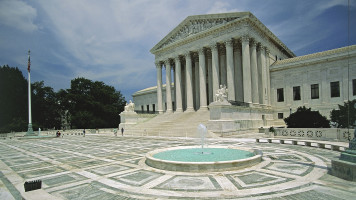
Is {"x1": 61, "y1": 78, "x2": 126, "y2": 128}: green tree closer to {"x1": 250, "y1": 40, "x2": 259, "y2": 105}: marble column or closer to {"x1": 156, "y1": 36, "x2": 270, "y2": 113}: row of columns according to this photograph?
{"x1": 156, "y1": 36, "x2": 270, "y2": 113}: row of columns

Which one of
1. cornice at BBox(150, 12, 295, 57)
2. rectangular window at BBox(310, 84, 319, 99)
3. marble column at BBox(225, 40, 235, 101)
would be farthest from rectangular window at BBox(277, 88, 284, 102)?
marble column at BBox(225, 40, 235, 101)

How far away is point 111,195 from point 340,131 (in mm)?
19455

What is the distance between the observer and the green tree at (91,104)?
53812mm

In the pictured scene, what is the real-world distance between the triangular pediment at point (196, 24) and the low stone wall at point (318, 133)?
19134 millimetres

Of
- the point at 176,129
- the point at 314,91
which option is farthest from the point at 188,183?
the point at 314,91

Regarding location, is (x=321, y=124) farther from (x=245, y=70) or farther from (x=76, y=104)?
(x=76, y=104)

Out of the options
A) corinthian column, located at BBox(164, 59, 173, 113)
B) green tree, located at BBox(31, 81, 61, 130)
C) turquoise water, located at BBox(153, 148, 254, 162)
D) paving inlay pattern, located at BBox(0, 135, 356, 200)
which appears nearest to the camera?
paving inlay pattern, located at BBox(0, 135, 356, 200)

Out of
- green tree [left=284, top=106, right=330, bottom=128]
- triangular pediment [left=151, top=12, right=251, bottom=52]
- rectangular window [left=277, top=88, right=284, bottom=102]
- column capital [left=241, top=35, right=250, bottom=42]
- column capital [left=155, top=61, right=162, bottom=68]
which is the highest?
triangular pediment [left=151, top=12, right=251, bottom=52]

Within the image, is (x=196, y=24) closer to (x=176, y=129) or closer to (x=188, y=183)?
(x=176, y=129)

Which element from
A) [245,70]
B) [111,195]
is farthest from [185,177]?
[245,70]

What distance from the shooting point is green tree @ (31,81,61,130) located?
2205 inches

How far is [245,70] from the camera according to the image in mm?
32875

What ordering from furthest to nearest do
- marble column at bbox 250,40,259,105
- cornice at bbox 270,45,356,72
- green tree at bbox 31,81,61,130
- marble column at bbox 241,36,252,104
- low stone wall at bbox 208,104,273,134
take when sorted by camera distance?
green tree at bbox 31,81,61,130, marble column at bbox 250,40,259,105, marble column at bbox 241,36,252,104, cornice at bbox 270,45,356,72, low stone wall at bbox 208,104,273,134

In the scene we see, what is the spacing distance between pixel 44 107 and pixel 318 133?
62846 millimetres
